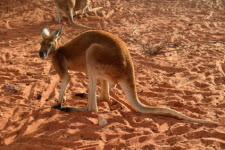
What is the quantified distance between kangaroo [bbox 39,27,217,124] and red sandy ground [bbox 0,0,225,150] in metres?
0.28

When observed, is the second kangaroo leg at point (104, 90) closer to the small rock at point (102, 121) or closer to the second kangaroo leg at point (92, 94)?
the second kangaroo leg at point (92, 94)

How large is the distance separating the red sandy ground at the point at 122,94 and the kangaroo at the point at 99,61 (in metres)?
0.28

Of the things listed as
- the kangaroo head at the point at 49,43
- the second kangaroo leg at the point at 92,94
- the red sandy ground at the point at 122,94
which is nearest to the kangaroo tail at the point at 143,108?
the red sandy ground at the point at 122,94

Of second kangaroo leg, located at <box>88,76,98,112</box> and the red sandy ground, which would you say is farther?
second kangaroo leg, located at <box>88,76,98,112</box>

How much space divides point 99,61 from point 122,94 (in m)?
1.27

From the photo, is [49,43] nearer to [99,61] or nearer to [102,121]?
[99,61]

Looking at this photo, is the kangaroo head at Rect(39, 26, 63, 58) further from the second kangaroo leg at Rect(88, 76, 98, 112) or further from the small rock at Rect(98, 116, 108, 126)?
the small rock at Rect(98, 116, 108, 126)

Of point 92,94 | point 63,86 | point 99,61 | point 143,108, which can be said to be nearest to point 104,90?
point 92,94

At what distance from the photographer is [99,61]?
135 inches

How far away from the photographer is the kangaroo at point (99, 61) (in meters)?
3.38

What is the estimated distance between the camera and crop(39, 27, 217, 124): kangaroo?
11.1ft

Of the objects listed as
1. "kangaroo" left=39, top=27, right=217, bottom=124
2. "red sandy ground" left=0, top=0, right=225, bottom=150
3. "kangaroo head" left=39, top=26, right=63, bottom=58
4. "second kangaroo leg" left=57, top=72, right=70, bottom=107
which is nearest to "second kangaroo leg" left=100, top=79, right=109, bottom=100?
"red sandy ground" left=0, top=0, right=225, bottom=150

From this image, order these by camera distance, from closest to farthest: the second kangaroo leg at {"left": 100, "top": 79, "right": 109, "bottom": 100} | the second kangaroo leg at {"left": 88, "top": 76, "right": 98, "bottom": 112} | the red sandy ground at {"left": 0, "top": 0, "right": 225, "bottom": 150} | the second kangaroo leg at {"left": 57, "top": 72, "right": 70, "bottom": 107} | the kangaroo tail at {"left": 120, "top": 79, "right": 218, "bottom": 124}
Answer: the red sandy ground at {"left": 0, "top": 0, "right": 225, "bottom": 150}
the kangaroo tail at {"left": 120, "top": 79, "right": 218, "bottom": 124}
the second kangaroo leg at {"left": 88, "top": 76, "right": 98, "bottom": 112}
the second kangaroo leg at {"left": 57, "top": 72, "right": 70, "bottom": 107}
the second kangaroo leg at {"left": 100, "top": 79, "right": 109, "bottom": 100}

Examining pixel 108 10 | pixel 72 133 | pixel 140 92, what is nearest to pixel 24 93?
pixel 72 133
